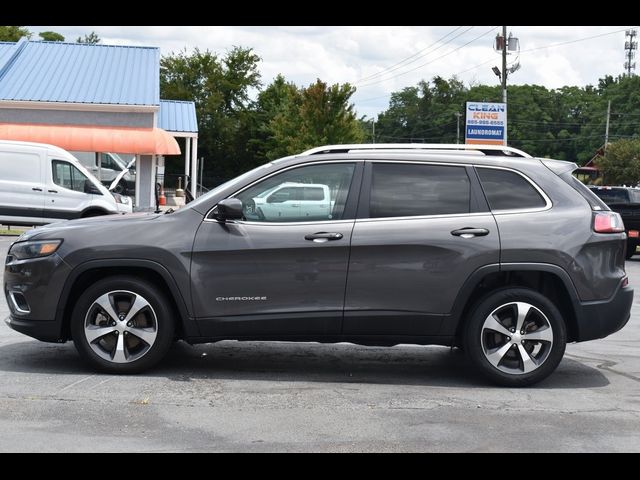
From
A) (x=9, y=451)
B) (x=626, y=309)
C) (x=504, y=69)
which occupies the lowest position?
(x=9, y=451)

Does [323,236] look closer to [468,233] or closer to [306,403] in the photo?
[468,233]

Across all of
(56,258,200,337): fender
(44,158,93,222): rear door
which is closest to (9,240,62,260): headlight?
(56,258,200,337): fender

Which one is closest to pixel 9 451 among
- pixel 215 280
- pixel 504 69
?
pixel 215 280

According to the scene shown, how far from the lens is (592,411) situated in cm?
660

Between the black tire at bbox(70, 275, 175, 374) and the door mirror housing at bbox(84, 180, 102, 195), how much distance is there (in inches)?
621

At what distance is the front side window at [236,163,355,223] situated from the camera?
7242 mm

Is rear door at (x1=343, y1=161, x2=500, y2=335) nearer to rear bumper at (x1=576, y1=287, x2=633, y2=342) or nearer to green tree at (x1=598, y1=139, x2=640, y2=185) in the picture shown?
rear bumper at (x1=576, y1=287, x2=633, y2=342)

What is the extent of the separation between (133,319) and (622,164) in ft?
219

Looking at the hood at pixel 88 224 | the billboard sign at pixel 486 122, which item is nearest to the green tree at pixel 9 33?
the billboard sign at pixel 486 122

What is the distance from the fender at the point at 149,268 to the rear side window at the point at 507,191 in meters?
2.40

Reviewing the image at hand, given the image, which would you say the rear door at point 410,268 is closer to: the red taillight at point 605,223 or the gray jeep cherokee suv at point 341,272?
the gray jeep cherokee suv at point 341,272

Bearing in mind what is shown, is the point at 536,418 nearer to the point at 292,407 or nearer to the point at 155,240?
the point at 292,407

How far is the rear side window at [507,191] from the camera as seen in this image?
7328 millimetres
